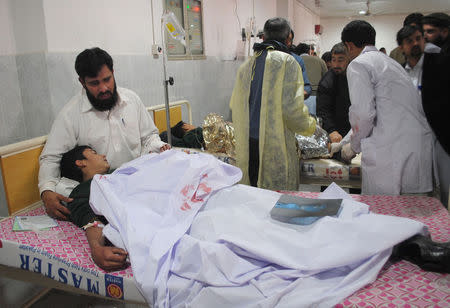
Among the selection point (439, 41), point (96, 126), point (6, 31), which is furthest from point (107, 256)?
point (439, 41)

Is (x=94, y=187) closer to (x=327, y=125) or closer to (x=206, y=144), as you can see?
(x=206, y=144)

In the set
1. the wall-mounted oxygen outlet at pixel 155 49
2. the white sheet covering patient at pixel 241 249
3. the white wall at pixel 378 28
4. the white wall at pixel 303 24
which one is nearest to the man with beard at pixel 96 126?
the white sheet covering patient at pixel 241 249

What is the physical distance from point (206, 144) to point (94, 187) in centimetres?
160

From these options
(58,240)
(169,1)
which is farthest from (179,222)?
(169,1)

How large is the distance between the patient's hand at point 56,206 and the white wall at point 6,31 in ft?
3.09

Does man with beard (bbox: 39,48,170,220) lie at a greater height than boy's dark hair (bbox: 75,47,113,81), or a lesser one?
lesser

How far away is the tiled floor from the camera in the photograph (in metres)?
2.32

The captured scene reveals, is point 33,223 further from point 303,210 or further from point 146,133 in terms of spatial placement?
point 303,210

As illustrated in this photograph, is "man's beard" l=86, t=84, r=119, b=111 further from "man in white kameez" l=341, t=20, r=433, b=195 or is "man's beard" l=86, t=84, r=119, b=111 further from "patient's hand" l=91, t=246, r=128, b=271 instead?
"man in white kameez" l=341, t=20, r=433, b=195

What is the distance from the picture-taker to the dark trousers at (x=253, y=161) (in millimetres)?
2590

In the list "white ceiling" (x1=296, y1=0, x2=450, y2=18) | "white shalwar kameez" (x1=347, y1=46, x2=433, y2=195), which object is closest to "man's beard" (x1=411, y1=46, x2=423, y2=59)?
"white shalwar kameez" (x1=347, y1=46, x2=433, y2=195)

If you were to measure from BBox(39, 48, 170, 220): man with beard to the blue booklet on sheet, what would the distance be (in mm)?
1162

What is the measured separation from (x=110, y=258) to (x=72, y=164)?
0.88 metres

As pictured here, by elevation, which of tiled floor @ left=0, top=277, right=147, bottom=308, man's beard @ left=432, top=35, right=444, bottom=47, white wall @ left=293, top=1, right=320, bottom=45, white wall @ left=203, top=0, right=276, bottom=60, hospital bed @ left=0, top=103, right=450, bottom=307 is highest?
white wall @ left=293, top=1, right=320, bottom=45
